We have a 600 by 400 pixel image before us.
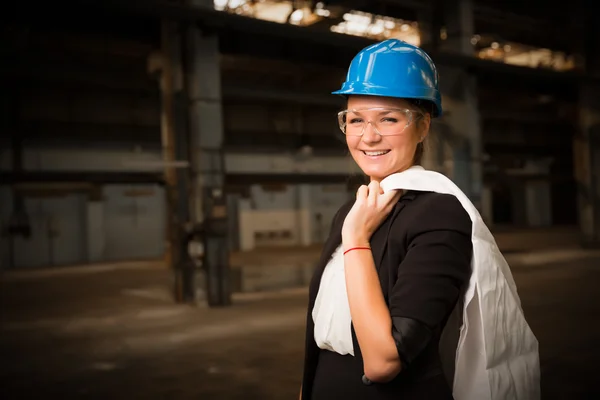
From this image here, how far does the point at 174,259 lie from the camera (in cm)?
873

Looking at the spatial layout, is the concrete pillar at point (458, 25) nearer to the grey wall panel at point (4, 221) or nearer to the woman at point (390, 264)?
the woman at point (390, 264)

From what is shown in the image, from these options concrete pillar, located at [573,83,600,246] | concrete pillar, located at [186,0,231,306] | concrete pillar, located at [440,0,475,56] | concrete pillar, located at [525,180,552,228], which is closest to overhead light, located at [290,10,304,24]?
concrete pillar, located at [440,0,475,56]

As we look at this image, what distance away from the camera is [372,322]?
1206 mm

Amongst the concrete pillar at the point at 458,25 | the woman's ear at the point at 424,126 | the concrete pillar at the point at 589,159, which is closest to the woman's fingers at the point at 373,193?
the woman's ear at the point at 424,126

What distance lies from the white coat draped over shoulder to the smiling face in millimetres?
62

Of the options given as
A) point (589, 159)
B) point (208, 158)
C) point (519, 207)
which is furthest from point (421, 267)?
point (519, 207)

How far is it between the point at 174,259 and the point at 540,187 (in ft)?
69.1

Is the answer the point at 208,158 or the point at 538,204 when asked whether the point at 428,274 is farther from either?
the point at 538,204

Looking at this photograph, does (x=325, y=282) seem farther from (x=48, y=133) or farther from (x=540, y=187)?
(x=540, y=187)

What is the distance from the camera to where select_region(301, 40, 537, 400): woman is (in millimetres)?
1204

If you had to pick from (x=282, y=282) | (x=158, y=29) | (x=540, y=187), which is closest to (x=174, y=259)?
(x=282, y=282)

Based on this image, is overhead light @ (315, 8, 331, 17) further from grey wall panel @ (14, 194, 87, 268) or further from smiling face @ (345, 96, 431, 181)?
smiling face @ (345, 96, 431, 181)

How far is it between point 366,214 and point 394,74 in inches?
14.6

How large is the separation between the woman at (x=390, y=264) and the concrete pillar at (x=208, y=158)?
695 centimetres
